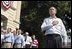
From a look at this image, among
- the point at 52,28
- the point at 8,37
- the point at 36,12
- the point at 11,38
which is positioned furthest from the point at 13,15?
the point at 52,28

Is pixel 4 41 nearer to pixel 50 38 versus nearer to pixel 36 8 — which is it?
pixel 50 38

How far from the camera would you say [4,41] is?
11250 millimetres

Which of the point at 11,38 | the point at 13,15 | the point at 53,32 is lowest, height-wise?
the point at 11,38

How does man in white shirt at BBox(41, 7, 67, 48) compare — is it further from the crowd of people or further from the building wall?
the building wall

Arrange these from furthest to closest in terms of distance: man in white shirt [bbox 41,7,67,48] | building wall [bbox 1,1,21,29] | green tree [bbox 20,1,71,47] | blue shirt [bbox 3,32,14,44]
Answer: green tree [bbox 20,1,71,47]
building wall [bbox 1,1,21,29]
blue shirt [bbox 3,32,14,44]
man in white shirt [bbox 41,7,67,48]

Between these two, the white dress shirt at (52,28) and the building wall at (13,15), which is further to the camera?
the building wall at (13,15)

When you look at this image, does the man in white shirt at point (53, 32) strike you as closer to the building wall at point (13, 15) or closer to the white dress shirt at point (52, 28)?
the white dress shirt at point (52, 28)

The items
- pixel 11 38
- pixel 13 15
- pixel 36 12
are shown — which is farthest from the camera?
pixel 36 12

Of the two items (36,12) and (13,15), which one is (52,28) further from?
(36,12)

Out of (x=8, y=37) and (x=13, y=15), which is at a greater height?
(x=13, y=15)

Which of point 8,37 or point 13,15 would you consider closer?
point 8,37

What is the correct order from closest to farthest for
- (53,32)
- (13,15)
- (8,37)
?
(53,32)
(8,37)
(13,15)

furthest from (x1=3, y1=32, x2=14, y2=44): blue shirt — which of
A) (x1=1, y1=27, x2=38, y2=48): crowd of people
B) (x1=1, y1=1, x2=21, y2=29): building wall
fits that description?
(x1=1, y1=1, x2=21, y2=29): building wall

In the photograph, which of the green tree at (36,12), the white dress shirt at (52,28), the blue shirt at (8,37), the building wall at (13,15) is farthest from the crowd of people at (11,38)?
the green tree at (36,12)
